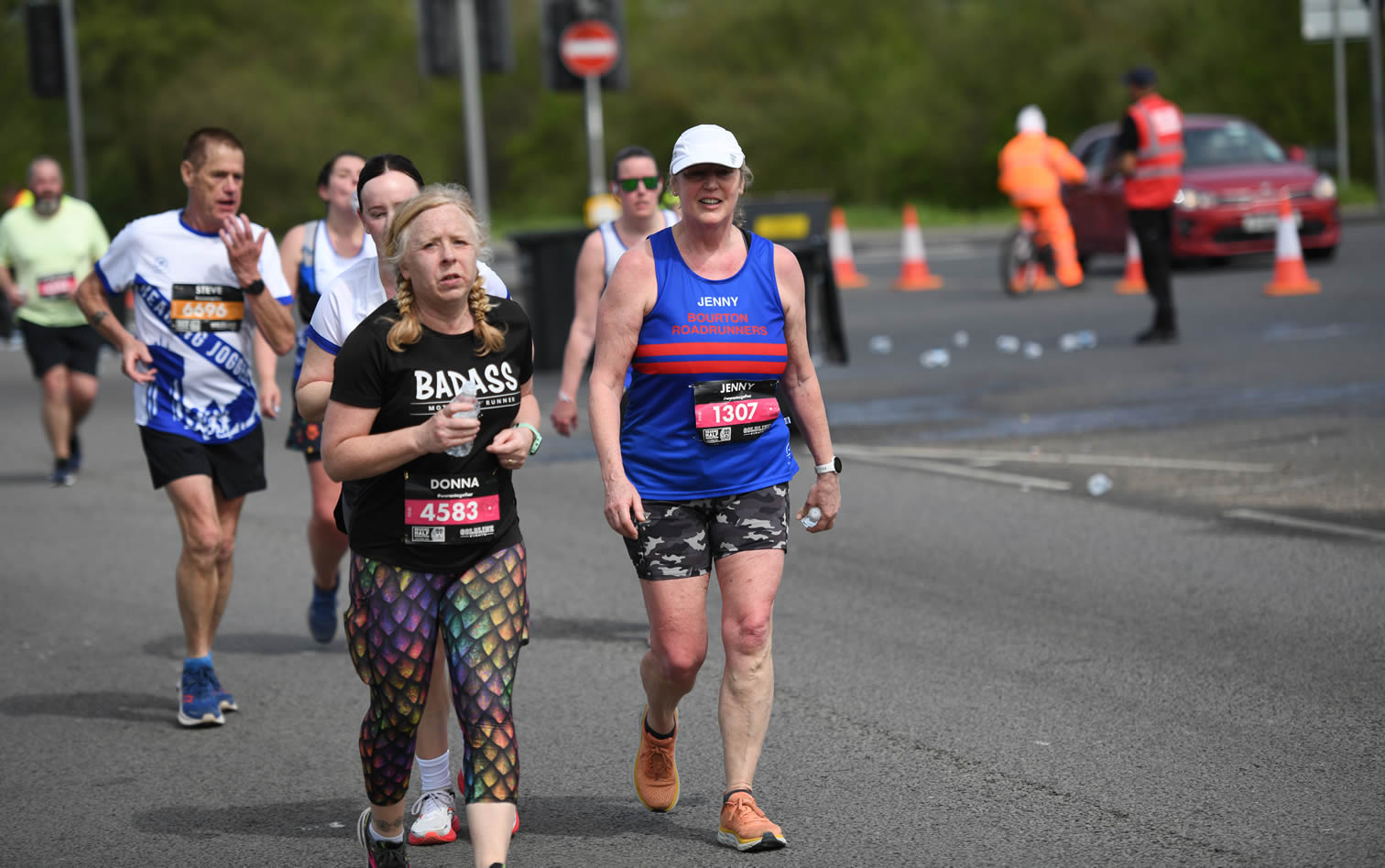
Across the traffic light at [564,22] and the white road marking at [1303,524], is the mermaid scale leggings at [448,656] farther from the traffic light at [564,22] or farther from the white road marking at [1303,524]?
the traffic light at [564,22]

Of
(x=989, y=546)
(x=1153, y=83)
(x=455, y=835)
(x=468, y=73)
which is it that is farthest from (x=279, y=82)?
(x=455, y=835)

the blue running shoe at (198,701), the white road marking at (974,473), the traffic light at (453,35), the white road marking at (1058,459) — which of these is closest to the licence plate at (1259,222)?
the traffic light at (453,35)

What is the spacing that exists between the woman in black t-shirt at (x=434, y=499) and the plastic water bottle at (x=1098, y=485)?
6.03 meters

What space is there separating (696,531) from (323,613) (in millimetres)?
3004

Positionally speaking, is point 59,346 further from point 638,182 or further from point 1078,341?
point 1078,341

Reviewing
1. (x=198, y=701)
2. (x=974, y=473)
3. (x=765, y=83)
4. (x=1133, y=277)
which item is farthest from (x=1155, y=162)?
(x=765, y=83)

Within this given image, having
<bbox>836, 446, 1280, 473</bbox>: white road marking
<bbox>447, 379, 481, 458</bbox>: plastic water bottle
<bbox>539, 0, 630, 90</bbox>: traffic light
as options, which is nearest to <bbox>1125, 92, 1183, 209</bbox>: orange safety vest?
<bbox>836, 446, 1280, 473</bbox>: white road marking

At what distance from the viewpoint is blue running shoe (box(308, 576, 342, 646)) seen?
24.8 feet

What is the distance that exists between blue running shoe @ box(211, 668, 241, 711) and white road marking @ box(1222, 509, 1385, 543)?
504 cm

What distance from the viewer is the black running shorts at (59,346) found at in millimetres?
12453

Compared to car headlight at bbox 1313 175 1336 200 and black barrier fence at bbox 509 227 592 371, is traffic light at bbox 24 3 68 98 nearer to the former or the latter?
black barrier fence at bbox 509 227 592 371

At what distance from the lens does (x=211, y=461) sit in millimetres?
6531

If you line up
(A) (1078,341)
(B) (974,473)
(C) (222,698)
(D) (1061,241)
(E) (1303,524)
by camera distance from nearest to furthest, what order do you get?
(C) (222,698), (E) (1303,524), (B) (974,473), (A) (1078,341), (D) (1061,241)

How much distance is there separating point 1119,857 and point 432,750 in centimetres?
180
